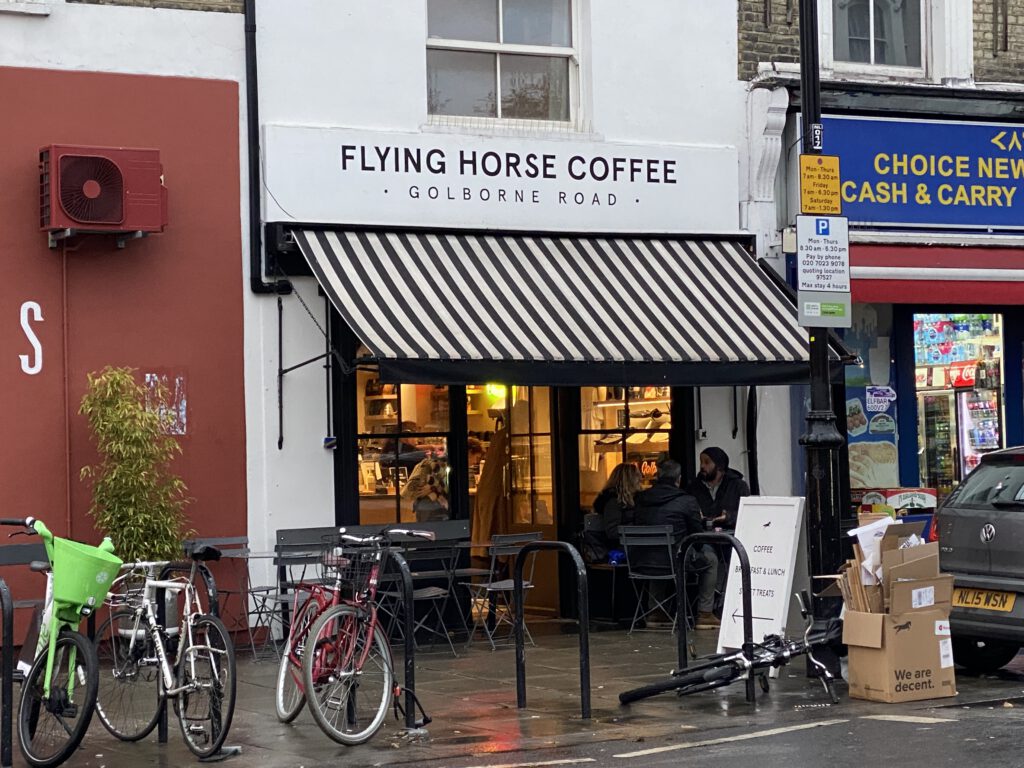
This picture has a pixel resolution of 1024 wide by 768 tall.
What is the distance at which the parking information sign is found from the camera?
11180 mm

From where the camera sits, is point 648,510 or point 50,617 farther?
point 648,510

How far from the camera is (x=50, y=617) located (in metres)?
8.56

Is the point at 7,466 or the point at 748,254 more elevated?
the point at 748,254

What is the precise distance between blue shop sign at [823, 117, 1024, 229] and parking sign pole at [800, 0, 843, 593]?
12.1 ft

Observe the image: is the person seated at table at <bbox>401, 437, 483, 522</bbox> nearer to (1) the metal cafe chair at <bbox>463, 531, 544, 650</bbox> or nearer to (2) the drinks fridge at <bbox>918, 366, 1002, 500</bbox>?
(1) the metal cafe chair at <bbox>463, 531, 544, 650</bbox>

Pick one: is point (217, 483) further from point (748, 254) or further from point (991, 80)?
point (991, 80)

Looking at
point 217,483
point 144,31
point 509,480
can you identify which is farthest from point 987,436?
point 144,31

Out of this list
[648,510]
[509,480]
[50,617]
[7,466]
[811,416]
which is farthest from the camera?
[509,480]

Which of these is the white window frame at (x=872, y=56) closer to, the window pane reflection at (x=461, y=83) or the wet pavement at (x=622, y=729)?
the window pane reflection at (x=461, y=83)

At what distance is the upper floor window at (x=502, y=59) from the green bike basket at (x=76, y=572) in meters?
6.45

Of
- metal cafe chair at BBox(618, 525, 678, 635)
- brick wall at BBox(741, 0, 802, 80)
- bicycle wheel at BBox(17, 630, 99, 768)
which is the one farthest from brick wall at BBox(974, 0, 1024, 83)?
bicycle wheel at BBox(17, 630, 99, 768)

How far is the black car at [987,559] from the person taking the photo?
10516 millimetres

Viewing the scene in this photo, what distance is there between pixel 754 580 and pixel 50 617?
4779mm

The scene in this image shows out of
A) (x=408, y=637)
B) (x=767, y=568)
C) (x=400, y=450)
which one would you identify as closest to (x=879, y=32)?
(x=400, y=450)
